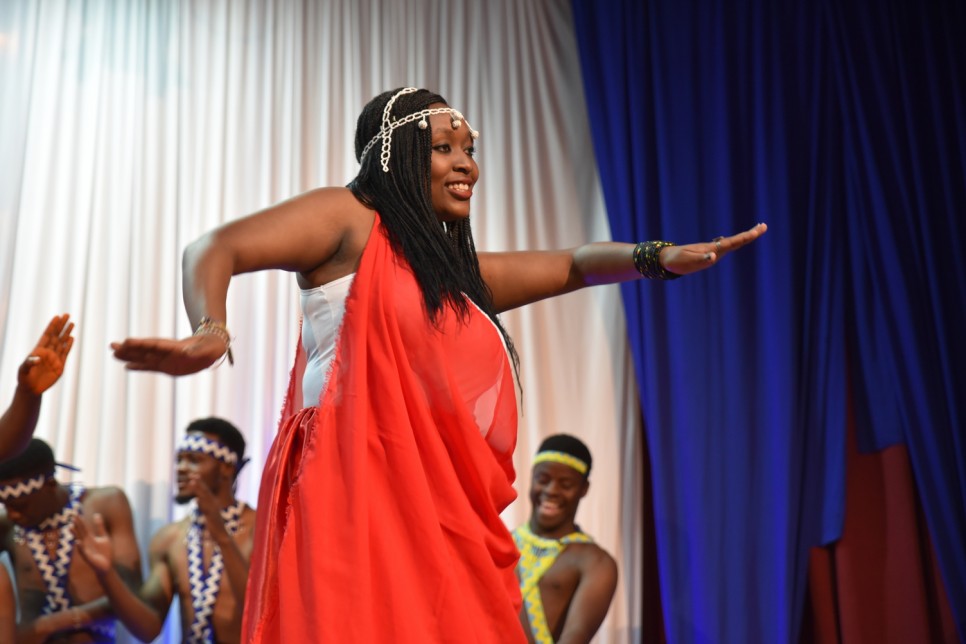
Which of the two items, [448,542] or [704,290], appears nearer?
[448,542]

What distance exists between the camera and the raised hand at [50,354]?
230cm

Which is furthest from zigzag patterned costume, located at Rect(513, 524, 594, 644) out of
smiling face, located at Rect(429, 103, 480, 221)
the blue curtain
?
smiling face, located at Rect(429, 103, 480, 221)

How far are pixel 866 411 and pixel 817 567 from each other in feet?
2.30

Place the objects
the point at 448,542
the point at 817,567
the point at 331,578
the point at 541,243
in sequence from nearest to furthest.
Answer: the point at 331,578 < the point at 448,542 < the point at 817,567 < the point at 541,243

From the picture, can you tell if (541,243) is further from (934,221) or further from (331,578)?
(331,578)

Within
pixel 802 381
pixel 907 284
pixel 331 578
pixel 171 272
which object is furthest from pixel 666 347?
pixel 331 578

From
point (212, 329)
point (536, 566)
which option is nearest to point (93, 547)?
point (536, 566)

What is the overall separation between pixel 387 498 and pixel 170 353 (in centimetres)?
46

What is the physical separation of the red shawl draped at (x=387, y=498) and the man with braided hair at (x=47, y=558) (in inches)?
102

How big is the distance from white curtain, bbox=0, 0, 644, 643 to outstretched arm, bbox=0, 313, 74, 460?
6.73 feet

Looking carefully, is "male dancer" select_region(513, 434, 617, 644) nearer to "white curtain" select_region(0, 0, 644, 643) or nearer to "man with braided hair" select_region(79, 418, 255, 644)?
"white curtain" select_region(0, 0, 644, 643)

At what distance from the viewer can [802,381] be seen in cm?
457

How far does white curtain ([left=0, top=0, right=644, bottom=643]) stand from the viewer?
461 cm

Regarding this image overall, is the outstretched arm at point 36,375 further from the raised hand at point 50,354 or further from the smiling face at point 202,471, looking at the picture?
the smiling face at point 202,471
